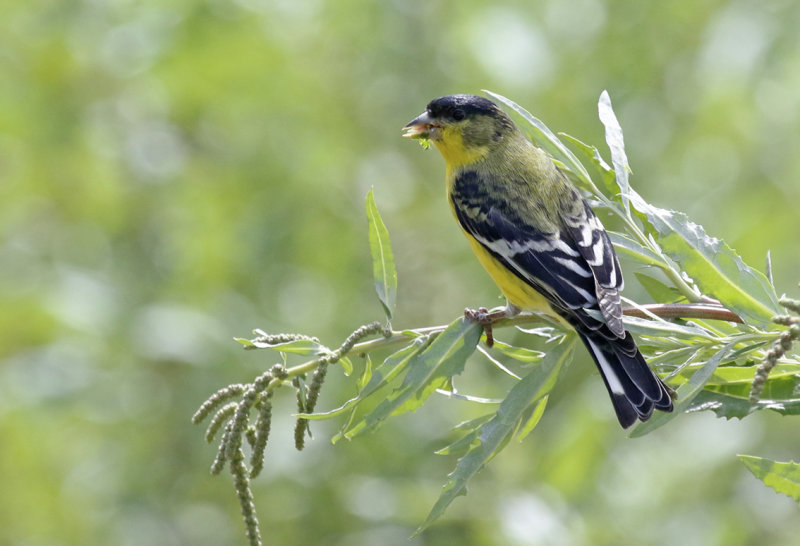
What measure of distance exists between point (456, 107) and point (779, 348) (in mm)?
2311

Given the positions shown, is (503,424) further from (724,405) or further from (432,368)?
(724,405)

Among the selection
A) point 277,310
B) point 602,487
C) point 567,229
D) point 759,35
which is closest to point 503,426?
point 567,229

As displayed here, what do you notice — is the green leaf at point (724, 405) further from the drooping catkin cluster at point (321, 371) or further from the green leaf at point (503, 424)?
the drooping catkin cluster at point (321, 371)

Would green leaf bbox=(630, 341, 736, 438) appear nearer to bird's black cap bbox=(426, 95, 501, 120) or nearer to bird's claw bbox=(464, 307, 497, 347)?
bird's claw bbox=(464, 307, 497, 347)

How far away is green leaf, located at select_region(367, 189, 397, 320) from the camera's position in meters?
2.46

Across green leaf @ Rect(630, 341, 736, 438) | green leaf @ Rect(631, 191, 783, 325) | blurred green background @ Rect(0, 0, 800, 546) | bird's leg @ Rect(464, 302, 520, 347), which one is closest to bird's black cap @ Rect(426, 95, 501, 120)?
blurred green background @ Rect(0, 0, 800, 546)

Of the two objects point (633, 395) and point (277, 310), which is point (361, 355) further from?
point (277, 310)

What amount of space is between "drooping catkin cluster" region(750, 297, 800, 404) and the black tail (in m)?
0.48

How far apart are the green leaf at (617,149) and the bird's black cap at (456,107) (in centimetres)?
129

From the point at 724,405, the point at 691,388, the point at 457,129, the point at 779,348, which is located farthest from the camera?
the point at 457,129

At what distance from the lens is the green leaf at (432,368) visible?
229 cm

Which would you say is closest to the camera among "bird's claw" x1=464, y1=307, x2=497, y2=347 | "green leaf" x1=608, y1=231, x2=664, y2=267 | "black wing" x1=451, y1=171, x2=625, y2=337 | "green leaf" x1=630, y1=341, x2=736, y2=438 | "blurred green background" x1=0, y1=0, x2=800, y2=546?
"green leaf" x1=630, y1=341, x2=736, y2=438

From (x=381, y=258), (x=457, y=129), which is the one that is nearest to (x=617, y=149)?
(x=381, y=258)

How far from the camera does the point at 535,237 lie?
331cm
